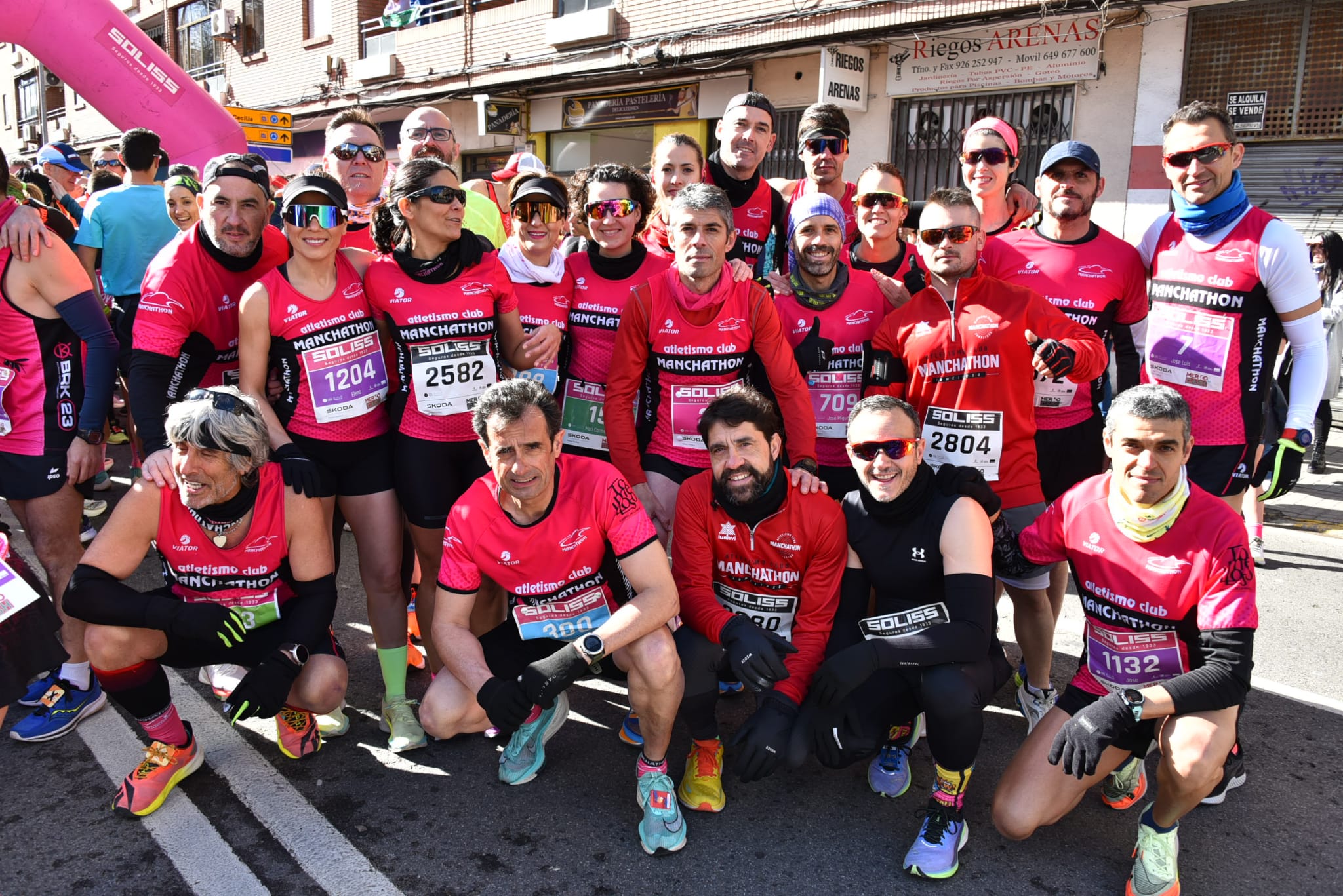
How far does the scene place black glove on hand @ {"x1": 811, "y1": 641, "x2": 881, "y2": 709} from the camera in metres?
2.94

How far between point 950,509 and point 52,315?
3646 millimetres

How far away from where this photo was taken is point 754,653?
3.00 m

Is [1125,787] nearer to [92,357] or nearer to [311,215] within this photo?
[311,215]

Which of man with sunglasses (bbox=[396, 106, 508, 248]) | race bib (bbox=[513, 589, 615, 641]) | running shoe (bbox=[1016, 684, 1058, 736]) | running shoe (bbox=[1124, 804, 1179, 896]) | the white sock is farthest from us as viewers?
man with sunglasses (bbox=[396, 106, 508, 248])

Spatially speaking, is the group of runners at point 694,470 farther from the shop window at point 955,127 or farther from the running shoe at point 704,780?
the shop window at point 955,127

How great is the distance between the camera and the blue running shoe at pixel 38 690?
3.69 meters

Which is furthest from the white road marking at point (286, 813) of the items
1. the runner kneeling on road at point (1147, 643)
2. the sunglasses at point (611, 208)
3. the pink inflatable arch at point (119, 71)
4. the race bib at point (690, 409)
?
the pink inflatable arch at point (119, 71)

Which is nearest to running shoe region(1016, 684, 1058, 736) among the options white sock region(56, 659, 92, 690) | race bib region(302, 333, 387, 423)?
race bib region(302, 333, 387, 423)

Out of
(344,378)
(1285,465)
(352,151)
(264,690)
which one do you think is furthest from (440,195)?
(1285,465)

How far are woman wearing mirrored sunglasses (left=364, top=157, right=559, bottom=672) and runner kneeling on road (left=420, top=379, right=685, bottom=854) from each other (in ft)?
1.16

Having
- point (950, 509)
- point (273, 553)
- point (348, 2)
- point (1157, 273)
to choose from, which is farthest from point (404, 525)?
point (348, 2)

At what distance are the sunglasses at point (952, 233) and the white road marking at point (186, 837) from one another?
A: 3211 millimetres

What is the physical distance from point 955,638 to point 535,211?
7.86 feet

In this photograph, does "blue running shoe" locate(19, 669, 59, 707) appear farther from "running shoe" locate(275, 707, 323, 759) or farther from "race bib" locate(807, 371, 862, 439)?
"race bib" locate(807, 371, 862, 439)
